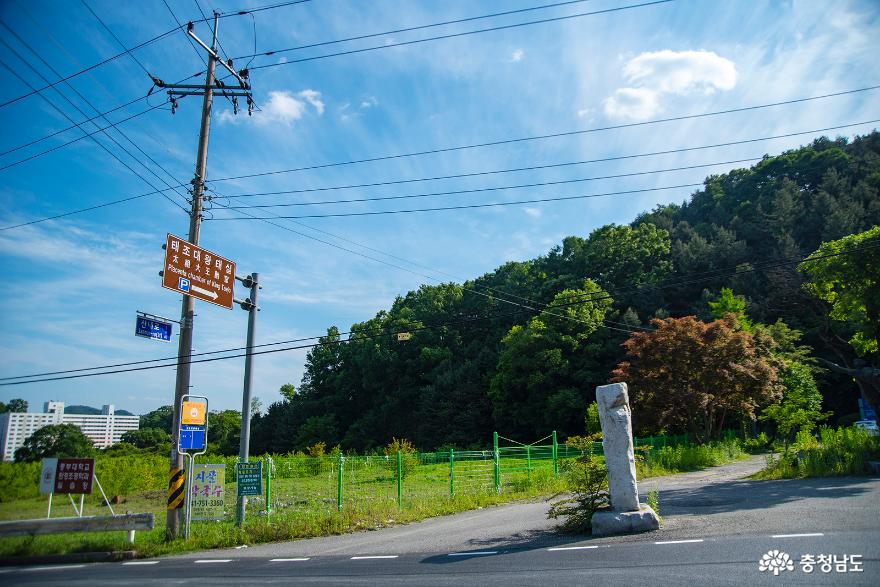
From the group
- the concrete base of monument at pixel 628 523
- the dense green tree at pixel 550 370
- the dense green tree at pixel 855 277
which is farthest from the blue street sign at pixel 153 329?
→ the dense green tree at pixel 550 370

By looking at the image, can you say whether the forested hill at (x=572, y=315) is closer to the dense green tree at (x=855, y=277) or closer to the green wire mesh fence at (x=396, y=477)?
the green wire mesh fence at (x=396, y=477)

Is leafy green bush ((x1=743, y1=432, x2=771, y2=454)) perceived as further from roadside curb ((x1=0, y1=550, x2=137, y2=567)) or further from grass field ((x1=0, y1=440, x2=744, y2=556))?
roadside curb ((x1=0, y1=550, x2=137, y2=567))

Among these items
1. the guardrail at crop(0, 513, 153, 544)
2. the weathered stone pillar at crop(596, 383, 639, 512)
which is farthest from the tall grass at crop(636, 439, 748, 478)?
the guardrail at crop(0, 513, 153, 544)

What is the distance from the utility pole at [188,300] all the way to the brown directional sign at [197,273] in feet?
1.25

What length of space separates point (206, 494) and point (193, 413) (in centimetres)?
179

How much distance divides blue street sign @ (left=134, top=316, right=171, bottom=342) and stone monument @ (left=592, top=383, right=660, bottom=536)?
961 centimetres

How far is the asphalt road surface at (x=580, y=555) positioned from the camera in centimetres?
674

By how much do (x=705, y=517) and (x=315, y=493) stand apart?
12113 mm

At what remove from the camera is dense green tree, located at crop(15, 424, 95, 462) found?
33.8 m

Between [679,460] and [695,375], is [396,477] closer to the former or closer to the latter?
[679,460]

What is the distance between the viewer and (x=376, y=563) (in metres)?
8.66

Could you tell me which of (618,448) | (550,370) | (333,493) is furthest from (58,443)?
(618,448)

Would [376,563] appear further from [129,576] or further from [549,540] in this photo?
[129,576]

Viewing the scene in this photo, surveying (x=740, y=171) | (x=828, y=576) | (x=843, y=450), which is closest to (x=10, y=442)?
(x=828, y=576)
